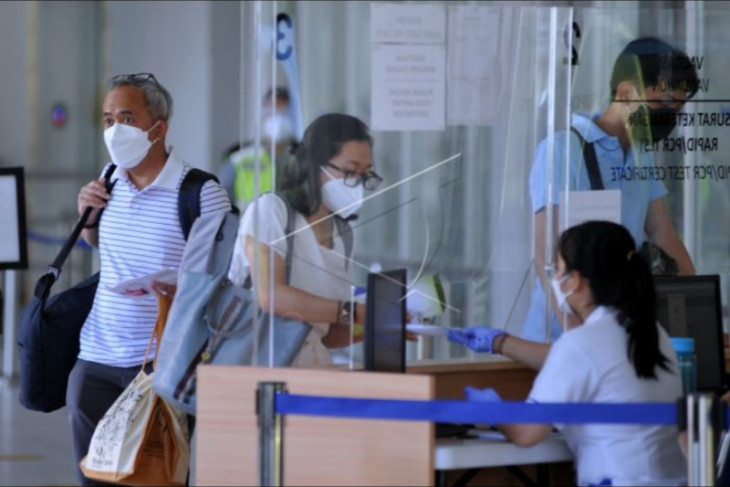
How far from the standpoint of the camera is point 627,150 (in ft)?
14.8

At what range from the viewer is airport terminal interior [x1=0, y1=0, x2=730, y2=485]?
12.6 ft

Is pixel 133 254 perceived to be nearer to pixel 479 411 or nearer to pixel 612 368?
pixel 479 411

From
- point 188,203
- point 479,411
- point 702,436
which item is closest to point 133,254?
point 188,203

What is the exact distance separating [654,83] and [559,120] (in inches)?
12.9

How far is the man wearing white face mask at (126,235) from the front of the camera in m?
4.60

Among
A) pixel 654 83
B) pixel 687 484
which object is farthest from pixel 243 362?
pixel 654 83

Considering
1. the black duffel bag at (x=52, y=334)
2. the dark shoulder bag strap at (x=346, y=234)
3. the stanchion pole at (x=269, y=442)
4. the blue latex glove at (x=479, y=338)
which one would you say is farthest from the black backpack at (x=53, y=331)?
the stanchion pole at (x=269, y=442)

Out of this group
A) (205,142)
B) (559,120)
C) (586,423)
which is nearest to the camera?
(586,423)

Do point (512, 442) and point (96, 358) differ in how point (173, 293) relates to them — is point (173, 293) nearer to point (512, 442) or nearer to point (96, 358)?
point (96, 358)

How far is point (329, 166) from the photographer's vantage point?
3965mm

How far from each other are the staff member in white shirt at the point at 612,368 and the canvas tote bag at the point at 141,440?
116cm

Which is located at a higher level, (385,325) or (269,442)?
(385,325)

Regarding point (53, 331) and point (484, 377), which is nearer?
point (484, 377)

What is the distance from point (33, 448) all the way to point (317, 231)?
13.3ft
